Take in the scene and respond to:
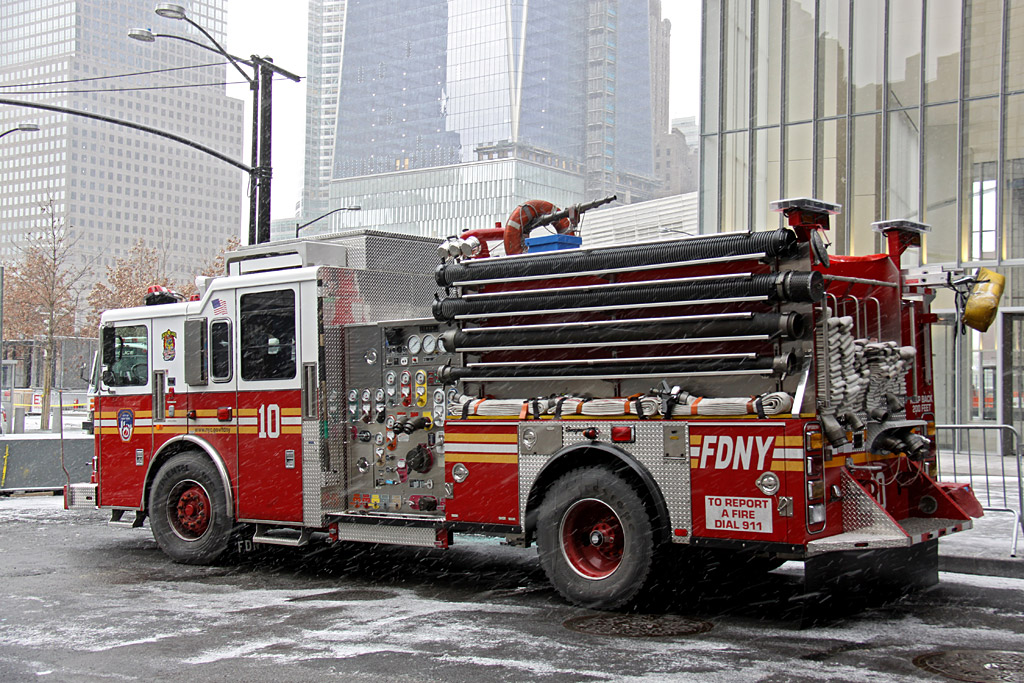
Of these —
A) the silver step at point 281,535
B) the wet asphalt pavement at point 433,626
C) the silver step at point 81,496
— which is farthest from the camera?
the silver step at point 81,496

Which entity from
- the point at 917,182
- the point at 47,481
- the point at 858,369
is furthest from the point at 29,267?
the point at 858,369

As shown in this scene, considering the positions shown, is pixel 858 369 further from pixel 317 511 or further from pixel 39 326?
pixel 39 326

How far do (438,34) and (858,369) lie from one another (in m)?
146

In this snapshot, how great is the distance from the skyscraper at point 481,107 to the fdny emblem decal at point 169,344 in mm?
109421

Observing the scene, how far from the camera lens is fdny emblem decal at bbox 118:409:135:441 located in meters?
11.1

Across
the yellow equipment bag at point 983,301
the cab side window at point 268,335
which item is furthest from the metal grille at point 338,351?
the yellow equipment bag at point 983,301

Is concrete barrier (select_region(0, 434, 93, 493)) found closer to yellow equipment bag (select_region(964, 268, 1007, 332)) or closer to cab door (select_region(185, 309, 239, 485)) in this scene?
cab door (select_region(185, 309, 239, 485))

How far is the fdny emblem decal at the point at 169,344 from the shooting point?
10.9 m

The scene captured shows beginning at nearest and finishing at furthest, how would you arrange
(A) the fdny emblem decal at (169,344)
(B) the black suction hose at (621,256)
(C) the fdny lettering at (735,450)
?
(C) the fdny lettering at (735,450)
(B) the black suction hose at (621,256)
(A) the fdny emblem decal at (169,344)

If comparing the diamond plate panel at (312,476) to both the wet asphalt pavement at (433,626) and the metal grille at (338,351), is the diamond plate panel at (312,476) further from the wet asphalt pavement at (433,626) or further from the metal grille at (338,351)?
the wet asphalt pavement at (433,626)

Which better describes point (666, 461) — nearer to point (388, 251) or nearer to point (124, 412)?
point (388, 251)

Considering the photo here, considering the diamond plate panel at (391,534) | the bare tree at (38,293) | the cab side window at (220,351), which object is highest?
the bare tree at (38,293)

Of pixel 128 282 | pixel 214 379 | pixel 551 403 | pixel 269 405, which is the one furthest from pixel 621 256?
pixel 128 282

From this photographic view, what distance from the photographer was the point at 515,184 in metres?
123
